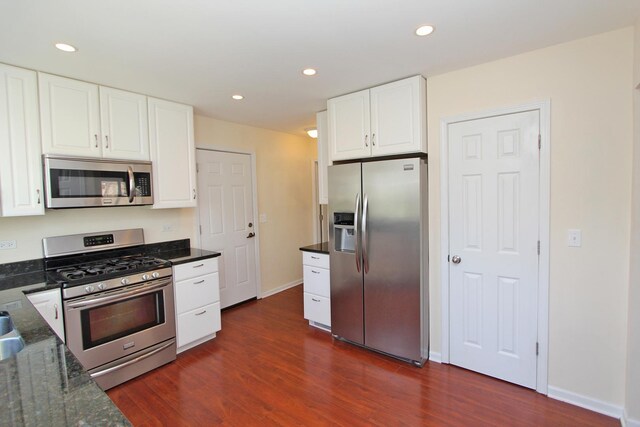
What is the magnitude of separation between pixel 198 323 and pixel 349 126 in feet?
7.94

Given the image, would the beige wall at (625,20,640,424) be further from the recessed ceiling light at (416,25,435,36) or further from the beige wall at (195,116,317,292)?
the beige wall at (195,116,317,292)

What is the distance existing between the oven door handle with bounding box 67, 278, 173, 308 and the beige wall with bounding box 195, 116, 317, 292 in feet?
6.17

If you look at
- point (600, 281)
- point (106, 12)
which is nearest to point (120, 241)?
point (106, 12)

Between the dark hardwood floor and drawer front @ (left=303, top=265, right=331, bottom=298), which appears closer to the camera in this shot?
the dark hardwood floor

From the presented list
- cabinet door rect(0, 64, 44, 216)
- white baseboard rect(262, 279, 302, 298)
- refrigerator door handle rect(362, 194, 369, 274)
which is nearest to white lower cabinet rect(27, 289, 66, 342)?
cabinet door rect(0, 64, 44, 216)

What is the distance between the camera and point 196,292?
3.06m

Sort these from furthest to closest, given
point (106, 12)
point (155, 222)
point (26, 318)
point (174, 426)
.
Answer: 1. point (155, 222)
2. point (174, 426)
3. point (106, 12)
4. point (26, 318)

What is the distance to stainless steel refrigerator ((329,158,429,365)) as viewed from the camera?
2621mm

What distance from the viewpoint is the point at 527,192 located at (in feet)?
7.51

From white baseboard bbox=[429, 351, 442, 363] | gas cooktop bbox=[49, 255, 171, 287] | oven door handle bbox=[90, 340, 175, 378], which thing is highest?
gas cooktop bbox=[49, 255, 171, 287]

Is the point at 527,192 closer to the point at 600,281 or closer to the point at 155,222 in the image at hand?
the point at 600,281

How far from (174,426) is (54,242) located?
1825mm

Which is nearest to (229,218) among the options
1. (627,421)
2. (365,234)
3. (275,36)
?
(365,234)

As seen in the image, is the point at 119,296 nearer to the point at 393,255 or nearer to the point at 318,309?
the point at 318,309
